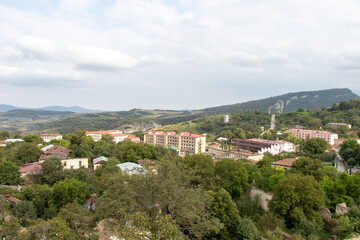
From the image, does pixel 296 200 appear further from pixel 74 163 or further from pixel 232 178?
pixel 74 163

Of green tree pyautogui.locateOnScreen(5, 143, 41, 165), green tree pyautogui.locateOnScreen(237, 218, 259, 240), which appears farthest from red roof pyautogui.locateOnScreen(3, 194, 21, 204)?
green tree pyautogui.locateOnScreen(237, 218, 259, 240)

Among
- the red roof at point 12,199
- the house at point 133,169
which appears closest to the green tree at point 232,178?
the house at point 133,169

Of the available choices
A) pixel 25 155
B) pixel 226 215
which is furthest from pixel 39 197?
pixel 25 155

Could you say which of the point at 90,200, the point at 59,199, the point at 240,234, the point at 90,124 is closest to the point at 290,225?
the point at 240,234

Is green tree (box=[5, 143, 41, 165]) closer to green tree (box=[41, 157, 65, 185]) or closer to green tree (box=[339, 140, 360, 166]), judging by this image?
green tree (box=[41, 157, 65, 185])

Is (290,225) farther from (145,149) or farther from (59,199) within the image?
(145,149)

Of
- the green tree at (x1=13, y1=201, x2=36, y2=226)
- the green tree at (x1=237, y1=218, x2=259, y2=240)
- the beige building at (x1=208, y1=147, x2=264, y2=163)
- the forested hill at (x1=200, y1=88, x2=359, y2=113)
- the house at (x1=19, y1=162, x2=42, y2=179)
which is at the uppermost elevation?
the forested hill at (x1=200, y1=88, x2=359, y2=113)
